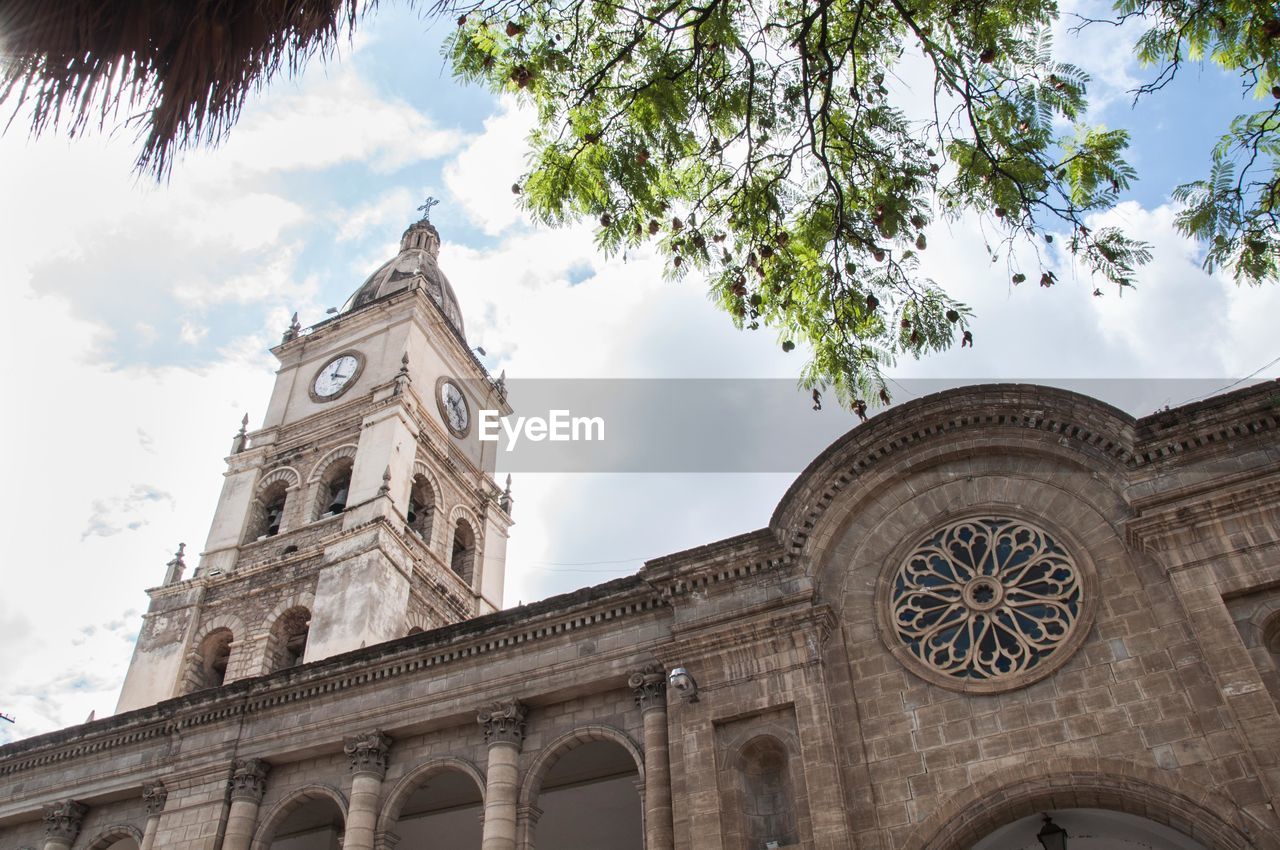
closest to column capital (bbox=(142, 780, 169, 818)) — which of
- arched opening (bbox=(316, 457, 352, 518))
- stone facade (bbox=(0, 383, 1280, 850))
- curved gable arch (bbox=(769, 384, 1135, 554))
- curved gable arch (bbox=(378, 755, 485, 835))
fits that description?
stone facade (bbox=(0, 383, 1280, 850))

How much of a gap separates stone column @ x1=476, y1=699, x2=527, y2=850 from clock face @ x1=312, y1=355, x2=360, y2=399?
27094 millimetres

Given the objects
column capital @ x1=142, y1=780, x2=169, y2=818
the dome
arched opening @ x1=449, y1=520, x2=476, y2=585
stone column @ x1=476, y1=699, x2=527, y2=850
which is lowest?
stone column @ x1=476, y1=699, x2=527, y2=850

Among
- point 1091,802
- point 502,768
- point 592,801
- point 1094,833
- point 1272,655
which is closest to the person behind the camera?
point 1272,655

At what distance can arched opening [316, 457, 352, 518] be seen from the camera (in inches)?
1500

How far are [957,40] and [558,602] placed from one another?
38.2ft

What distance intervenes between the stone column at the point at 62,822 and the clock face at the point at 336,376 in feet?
74.4

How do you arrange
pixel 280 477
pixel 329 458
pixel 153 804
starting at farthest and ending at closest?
pixel 280 477 → pixel 329 458 → pixel 153 804

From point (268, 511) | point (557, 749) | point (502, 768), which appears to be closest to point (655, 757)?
point (557, 749)

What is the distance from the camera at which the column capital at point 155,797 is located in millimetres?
19875

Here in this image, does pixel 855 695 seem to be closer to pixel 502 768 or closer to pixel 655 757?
pixel 655 757

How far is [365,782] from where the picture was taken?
17703 mm

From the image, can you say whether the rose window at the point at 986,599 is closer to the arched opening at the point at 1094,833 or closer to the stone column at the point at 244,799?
the arched opening at the point at 1094,833

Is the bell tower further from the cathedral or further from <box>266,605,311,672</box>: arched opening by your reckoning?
the cathedral

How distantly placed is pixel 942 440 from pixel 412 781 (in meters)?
11.1
